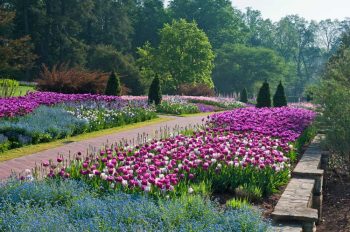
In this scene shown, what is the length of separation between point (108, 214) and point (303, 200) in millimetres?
2749

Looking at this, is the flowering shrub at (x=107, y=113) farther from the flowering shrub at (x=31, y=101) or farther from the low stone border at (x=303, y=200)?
the low stone border at (x=303, y=200)

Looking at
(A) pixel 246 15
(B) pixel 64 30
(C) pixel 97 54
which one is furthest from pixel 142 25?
(A) pixel 246 15

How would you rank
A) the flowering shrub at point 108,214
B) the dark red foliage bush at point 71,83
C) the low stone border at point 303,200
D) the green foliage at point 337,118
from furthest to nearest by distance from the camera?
the dark red foliage bush at point 71,83
the green foliage at point 337,118
the low stone border at point 303,200
the flowering shrub at point 108,214

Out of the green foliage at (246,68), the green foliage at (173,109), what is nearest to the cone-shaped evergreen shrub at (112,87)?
the green foliage at (173,109)

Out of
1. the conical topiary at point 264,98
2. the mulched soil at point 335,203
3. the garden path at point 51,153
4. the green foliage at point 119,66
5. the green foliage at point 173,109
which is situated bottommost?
the mulched soil at point 335,203

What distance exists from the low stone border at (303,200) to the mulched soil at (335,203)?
195mm

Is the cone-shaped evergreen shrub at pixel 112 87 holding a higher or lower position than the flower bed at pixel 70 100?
higher

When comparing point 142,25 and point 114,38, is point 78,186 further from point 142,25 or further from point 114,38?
point 142,25

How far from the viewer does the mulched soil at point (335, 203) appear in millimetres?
6484

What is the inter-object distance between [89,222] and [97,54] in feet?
121

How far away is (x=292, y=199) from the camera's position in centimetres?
601

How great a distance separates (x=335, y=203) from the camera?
7648mm

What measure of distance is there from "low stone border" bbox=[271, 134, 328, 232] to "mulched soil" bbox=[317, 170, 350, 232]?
0.20m

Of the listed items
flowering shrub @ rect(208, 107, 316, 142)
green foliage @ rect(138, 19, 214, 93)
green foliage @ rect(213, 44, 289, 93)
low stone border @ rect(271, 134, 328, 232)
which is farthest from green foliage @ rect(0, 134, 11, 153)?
green foliage @ rect(213, 44, 289, 93)
